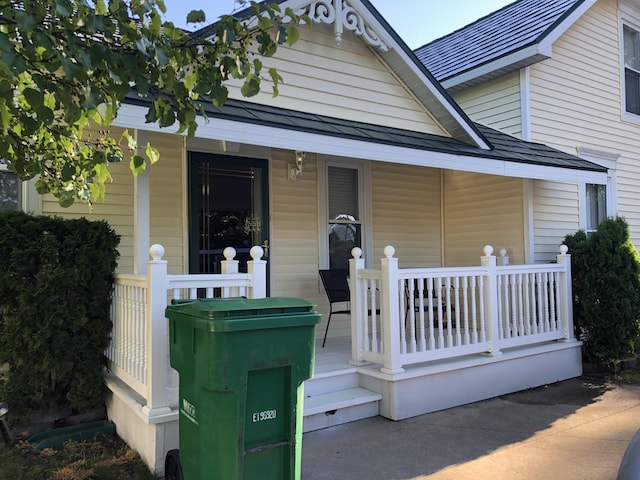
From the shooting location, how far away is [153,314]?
338 cm

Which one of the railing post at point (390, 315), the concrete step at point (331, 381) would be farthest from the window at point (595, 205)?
the concrete step at point (331, 381)

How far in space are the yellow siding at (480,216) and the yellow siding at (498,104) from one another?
1.01 meters

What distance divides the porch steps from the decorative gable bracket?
3.84m

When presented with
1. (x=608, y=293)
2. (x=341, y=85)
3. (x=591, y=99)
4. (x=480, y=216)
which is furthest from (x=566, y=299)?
(x=591, y=99)

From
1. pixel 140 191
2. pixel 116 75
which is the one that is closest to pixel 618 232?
pixel 140 191

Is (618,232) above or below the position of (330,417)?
above

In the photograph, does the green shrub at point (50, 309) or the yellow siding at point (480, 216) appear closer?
the green shrub at point (50, 309)

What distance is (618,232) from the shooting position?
20.9ft

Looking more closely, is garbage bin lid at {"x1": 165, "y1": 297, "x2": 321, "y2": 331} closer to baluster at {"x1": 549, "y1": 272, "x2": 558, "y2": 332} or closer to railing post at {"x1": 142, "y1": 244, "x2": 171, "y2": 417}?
railing post at {"x1": 142, "y1": 244, "x2": 171, "y2": 417}

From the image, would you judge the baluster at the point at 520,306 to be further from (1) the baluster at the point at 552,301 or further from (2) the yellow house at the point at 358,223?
(1) the baluster at the point at 552,301

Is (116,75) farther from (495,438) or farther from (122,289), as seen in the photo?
(495,438)

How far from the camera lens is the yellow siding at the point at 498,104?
7.58 metres

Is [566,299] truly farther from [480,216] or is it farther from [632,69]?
[632,69]

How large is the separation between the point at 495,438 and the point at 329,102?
399cm
